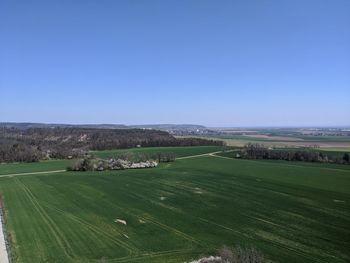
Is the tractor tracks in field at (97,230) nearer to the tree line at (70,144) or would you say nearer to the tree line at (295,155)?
the tree line at (70,144)

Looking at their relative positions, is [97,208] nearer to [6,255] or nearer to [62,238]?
[62,238]

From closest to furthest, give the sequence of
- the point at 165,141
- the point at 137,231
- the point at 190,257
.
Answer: the point at 190,257
the point at 137,231
the point at 165,141

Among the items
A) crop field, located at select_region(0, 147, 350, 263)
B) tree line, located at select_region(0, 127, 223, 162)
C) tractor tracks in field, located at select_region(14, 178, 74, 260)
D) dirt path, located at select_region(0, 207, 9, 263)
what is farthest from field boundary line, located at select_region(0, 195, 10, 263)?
tree line, located at select_region(0, 127, 223, 162)

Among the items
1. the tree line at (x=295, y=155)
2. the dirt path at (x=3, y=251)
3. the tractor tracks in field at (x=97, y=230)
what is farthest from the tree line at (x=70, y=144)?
the dirt path at (x=3, y=251)

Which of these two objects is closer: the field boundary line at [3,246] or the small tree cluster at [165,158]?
the field boundary line at [3,246]

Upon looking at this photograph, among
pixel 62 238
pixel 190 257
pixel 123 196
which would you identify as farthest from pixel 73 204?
pixel 190 257

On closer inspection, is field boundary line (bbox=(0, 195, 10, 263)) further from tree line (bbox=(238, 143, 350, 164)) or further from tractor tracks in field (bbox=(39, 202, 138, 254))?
tree line (bbox=(238, 143, 350, 164))

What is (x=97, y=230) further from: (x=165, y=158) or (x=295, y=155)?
(x=295, y=155)

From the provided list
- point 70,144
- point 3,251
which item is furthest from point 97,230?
point 70,144
